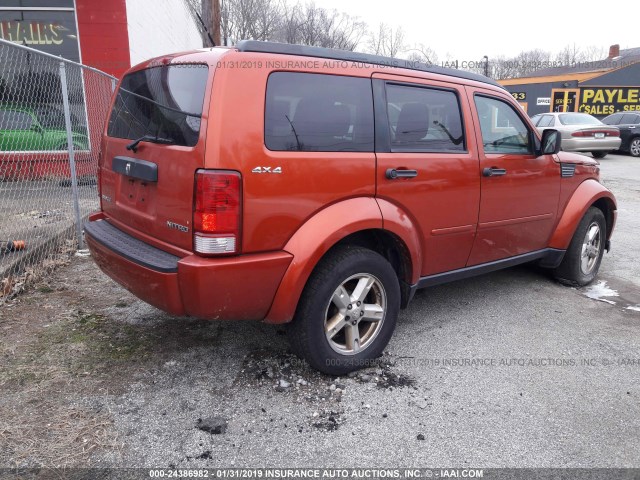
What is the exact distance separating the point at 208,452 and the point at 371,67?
243 centimetres

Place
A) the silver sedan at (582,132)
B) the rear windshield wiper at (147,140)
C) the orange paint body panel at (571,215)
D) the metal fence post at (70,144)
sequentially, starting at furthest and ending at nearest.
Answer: the silver sedan at (582,132)
the metal fence post at (70,144)
the orange paint body panel at (571,215)
the rear windshield wiper at (147,140)

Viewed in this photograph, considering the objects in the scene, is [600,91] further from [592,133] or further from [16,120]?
[16,120]

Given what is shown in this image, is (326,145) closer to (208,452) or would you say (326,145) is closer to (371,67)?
(371,67)

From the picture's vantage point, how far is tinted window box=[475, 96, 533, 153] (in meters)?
3.82

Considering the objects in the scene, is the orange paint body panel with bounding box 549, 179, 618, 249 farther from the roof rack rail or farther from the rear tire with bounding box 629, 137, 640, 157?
the rear tire with bounding box 629, 137, 640, 157

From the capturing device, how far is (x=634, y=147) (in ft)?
59.2

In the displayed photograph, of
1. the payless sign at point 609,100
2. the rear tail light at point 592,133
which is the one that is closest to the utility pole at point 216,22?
the rear tail light at point 592,133

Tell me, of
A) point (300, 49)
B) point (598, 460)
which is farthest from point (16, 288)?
point (598, 460)

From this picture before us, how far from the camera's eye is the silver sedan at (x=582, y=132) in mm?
15430

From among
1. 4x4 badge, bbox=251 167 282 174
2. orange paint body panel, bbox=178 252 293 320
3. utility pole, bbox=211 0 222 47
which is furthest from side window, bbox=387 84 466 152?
utility pole, bbox=211 0 222 47

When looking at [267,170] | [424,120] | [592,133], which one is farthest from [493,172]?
[592,133]

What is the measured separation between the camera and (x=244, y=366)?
3.20 m

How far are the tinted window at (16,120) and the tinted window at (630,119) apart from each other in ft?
63.2

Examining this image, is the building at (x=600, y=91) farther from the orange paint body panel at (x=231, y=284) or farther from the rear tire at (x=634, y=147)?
the orange paint body panel at (x=231, y=284)
